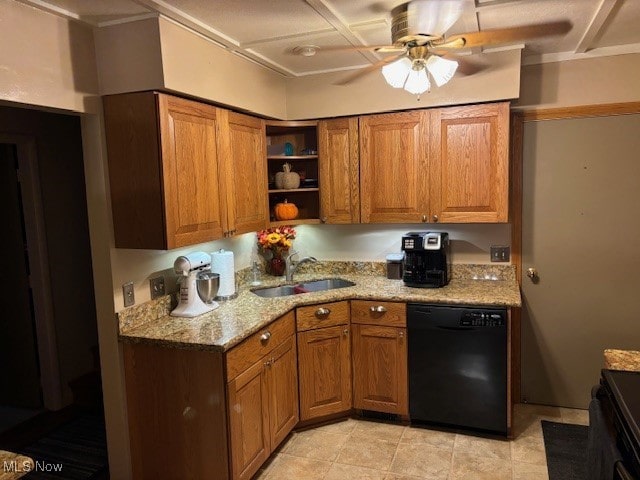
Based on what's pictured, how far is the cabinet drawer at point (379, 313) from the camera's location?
3018 millimetres

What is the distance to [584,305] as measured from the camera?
324 centimetres

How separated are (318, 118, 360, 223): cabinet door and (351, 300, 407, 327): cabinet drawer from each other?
643 millimetres

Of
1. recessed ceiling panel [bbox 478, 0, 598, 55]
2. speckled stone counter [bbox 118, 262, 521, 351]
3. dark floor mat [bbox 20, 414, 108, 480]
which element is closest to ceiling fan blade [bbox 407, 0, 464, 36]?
recessed ceiling panel [bbox 478, 0, 598, 55]

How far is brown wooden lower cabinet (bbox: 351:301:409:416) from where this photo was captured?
3.05 metres

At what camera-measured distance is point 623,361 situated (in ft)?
5.82

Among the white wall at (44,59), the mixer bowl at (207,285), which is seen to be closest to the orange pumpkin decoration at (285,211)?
the mixer bowl at (207,285)

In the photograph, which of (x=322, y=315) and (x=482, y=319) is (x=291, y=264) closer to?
(x=322, y=315)

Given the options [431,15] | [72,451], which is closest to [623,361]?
[431,15]

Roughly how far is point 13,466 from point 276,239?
242 cm

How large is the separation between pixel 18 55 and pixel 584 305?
351cm

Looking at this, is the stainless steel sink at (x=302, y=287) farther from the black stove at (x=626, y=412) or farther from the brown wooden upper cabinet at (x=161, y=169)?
the black stove at (x=626, y=412)

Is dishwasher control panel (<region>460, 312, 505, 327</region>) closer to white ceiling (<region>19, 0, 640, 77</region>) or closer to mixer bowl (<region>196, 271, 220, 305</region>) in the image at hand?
mixer bowl (<region>196, 271, 220, 305</region>)

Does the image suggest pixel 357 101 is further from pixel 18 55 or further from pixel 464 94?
pixel 18 55

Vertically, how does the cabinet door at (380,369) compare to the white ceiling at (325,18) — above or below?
below
